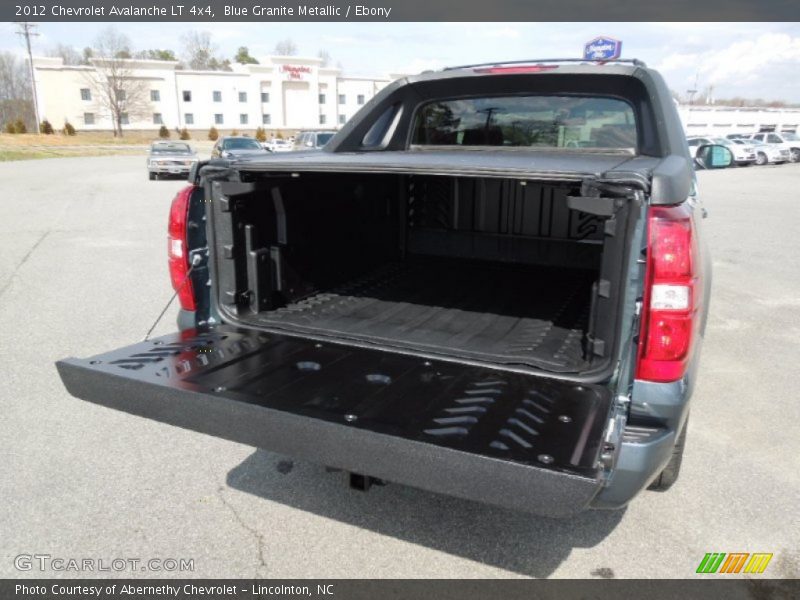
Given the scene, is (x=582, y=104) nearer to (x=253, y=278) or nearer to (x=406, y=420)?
(x=253, y=278)

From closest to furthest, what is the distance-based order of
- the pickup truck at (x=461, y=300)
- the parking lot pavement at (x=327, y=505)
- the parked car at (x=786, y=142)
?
the pickup truck at (x=461, y=300) → the parking lot pavement at (x=327, y=505) → the parked car at (x=786, y=142)

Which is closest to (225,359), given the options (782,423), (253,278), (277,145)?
(253,278)

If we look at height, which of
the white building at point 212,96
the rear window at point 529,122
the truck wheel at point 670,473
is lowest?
the truck wheel at point 670,473

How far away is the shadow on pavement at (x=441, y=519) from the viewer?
270 centimetres

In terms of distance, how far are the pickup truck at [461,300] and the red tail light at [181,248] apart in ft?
0.05

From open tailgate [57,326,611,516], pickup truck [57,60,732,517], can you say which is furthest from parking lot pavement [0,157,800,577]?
open tailgate [57,326,611,516]

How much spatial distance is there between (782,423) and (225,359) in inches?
133

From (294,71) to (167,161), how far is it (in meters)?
56.7

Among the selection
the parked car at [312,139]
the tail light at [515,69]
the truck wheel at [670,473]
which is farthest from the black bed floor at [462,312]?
the parked car at [312,139]

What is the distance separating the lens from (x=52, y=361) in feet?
15.9

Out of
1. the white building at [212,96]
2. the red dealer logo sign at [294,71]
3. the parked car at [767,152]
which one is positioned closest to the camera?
the parked car at [767,152]

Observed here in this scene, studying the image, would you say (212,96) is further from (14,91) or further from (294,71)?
(14,91)

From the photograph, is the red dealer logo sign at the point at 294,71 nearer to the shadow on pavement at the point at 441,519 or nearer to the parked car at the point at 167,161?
the parked car at the point at 167,161

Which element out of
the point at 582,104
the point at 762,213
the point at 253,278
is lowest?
the point at 762,213
